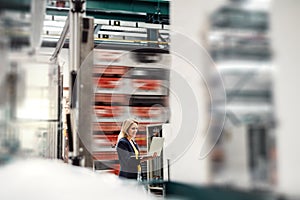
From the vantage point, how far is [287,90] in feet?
3.28

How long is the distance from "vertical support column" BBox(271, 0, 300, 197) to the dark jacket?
190 centimetres

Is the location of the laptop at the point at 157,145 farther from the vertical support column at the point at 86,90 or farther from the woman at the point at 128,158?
the vertical support column at the point at 86,90

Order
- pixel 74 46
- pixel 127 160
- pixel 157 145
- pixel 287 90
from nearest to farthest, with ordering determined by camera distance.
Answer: pixel 287 90 < pixel 74 46 < pixel 157 145 < pixel 127 160

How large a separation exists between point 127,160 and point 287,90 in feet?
6.54

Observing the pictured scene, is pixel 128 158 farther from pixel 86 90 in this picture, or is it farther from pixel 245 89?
pixel 245 89

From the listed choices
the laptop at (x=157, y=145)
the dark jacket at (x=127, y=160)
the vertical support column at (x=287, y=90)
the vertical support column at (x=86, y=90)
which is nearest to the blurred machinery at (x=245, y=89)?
the vertical support column at (x=287, y=90)

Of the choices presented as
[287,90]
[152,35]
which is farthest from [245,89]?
[152,35]

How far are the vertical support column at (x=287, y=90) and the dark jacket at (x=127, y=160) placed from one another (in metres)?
1.90

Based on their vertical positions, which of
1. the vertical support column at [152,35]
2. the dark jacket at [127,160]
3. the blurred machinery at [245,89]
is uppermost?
the vertical support column at [152,35]

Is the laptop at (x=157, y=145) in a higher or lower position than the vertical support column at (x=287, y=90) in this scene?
lower

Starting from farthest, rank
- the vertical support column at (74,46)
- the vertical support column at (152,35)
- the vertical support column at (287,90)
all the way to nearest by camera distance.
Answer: the vertical support column at (152,35) → the vertical support column at (74,46) → the vertical support column at (287,90)

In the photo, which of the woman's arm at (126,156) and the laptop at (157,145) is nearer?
the laptop at (157,145)

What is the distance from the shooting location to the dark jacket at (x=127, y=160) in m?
2.78

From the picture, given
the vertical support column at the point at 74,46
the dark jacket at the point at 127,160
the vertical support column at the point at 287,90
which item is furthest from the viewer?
the dark jacket at the point at 127,160
